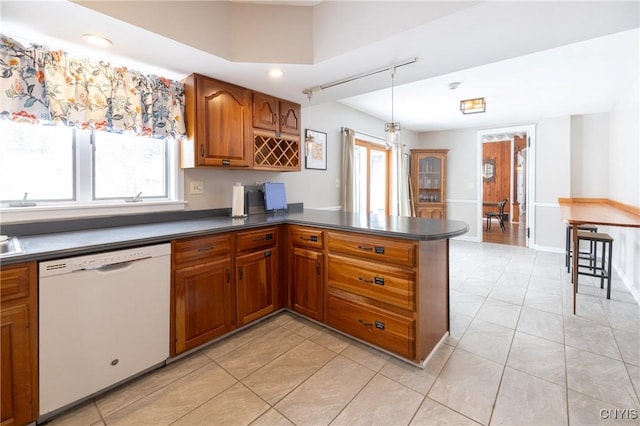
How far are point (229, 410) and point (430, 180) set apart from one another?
5667 mm

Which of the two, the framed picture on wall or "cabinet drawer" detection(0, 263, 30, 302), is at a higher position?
the framed picture on wall

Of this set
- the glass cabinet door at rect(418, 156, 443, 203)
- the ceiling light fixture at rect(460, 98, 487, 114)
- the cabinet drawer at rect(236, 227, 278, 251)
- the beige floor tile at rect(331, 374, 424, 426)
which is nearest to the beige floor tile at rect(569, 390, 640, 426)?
the beige floor tile at rect(331, 374, 424, 426)

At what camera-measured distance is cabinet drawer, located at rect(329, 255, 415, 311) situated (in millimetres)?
1791

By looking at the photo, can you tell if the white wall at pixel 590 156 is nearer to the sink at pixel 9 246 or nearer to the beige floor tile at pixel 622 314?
the beige floor tile at pixel 622 314

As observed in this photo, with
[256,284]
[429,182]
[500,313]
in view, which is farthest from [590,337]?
[429,182]

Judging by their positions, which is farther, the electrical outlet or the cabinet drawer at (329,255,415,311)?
the electrical outlet

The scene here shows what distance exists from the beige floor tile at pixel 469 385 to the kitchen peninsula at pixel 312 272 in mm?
169

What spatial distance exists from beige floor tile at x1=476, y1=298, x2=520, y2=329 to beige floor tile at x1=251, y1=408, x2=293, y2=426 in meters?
1.92

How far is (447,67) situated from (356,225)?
1.40 metres

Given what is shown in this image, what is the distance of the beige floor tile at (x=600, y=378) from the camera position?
5.08 ft

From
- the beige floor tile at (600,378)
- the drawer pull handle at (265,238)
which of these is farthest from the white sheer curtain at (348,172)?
the beige floor tile at (600,378)

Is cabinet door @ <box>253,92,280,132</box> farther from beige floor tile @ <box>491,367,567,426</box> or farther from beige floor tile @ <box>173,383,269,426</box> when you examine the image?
beige floor tile @ <box>491,367,567,426</box>

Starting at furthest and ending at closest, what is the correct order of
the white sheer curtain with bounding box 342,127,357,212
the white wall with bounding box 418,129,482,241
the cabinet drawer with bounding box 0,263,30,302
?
1. the white wall with bounding box 418,129,482,241
2. the white sheer curtain with bounding box 342,127,357,212
3. the cabinet drawer with bounding box 0,263,30,302

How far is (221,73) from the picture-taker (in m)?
2.26
